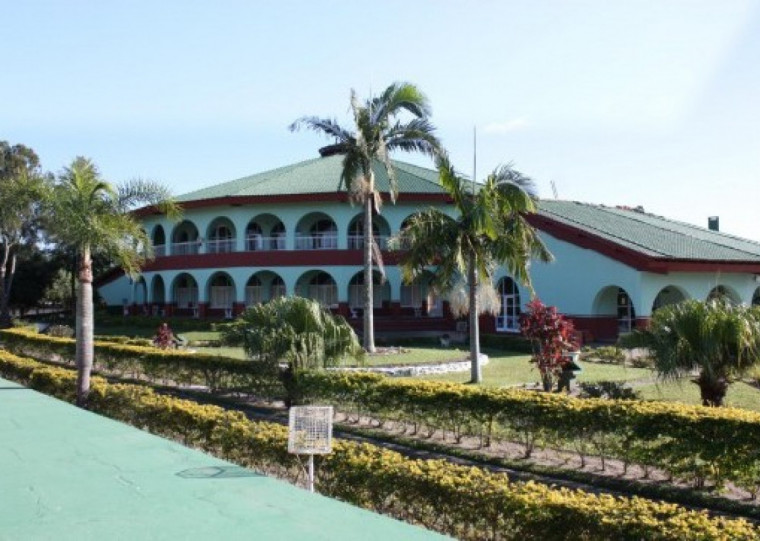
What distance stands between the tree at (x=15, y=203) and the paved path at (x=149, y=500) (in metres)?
8.61

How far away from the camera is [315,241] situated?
3650 cm

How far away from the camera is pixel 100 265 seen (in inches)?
1971

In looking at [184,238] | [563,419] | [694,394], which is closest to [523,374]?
[694,394]

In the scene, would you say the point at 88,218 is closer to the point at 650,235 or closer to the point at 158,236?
the point at 650,235

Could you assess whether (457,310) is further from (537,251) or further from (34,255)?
(34,255)

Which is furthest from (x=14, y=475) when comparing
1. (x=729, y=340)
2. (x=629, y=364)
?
(x=629, y=364)

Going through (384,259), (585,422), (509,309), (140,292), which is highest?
(384,259)

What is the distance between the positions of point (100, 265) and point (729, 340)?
46.5 metres

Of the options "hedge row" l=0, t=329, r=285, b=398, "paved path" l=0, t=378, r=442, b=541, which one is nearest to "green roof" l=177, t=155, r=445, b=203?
"hedge row" l=0, t=329, r=285, b=398

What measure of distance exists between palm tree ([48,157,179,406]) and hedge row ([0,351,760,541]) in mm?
6206

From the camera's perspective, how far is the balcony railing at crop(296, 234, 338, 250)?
118 feet

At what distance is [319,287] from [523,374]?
65.0ft

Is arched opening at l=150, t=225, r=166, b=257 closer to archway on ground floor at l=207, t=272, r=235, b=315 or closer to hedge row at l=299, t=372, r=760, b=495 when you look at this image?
archway on ground floor at l=207, t=272, r=235, b=315

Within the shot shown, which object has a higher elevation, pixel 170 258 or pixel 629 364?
pixel 170 258
